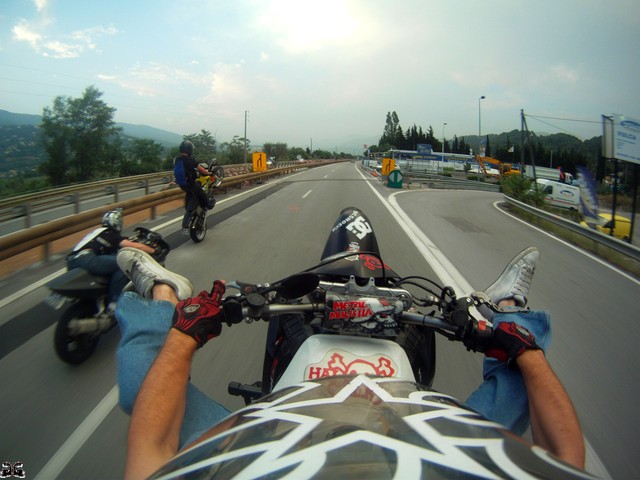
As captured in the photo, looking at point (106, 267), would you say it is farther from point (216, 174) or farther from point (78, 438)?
point (216, 174)

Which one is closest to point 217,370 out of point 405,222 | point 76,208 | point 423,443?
point 423,443

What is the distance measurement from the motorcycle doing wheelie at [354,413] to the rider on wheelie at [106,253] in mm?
2176

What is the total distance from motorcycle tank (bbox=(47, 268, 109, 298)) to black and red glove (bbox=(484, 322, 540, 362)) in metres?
3.24

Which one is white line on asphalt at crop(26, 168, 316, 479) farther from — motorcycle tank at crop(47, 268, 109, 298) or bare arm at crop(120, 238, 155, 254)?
bare arm at crop(120, 238, 155, 254)

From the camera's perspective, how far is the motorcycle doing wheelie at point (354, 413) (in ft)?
3.13

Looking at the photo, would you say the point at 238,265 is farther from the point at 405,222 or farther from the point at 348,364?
the point at 405,222

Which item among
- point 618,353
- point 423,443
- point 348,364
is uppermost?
point 423,443

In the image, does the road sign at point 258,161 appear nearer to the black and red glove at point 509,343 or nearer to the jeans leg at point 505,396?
the jeans leg at point 505,396

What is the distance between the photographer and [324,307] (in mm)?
2061

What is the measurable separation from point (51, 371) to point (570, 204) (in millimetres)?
26364

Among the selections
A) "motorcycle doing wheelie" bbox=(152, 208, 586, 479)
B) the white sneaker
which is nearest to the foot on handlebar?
"motorcycle doing wheelie" bbox=(152, 208, 586, 479)

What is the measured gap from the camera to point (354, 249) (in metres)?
2.81

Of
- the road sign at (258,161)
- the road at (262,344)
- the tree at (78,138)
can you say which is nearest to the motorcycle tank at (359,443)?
the road at (262,344)

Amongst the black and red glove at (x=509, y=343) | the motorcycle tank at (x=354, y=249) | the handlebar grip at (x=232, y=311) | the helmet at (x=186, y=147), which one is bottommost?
the black and red glove at (x=509, y=343)
